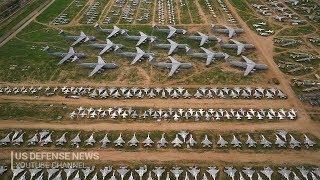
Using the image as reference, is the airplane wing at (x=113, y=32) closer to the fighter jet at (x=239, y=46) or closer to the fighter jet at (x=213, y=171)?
the fighter jet at (x=239, y=46)

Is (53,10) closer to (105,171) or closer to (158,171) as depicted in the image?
(105,171)

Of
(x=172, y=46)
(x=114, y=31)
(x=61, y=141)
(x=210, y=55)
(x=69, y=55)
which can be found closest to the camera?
(x=61, y=141)

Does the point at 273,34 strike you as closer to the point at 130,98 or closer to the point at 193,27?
the point at 193,27

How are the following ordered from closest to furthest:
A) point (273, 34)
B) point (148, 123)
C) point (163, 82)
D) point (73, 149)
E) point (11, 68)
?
1. point (73, 149)
2. point (148, 123)
3. point (163, 82)
4. point (11, 68)
5. point (273, 34)

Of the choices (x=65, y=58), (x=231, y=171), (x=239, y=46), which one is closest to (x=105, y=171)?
(x=231, y=171)

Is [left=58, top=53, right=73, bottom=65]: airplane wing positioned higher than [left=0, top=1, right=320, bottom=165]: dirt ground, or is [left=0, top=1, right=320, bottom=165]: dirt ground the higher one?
[left=58, top=53, right=73, bottom=65]: airplane wing

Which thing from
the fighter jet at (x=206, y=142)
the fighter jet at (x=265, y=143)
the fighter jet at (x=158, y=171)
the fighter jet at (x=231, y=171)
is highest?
the fighter jet at (x=206, y=142)

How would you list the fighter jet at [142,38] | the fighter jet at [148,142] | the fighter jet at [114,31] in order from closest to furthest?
Answer: the fighter jet at [148,142] < the fighter jet at [142,38] < the fighter jet at [114,31]

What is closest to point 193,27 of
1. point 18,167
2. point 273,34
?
point 273,34

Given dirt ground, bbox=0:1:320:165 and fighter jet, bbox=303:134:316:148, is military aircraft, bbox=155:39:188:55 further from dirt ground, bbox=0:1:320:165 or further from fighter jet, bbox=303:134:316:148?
fighter jet, bbox=303:134:316:148

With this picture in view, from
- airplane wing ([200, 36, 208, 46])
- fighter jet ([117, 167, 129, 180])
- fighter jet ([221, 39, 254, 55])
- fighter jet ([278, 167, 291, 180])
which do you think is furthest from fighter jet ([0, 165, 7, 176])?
fighter jet ([221, 39, 254, 55])

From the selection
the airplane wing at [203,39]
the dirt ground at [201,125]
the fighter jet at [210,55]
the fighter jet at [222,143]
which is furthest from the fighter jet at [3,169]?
the airplane wing at [203,39]
